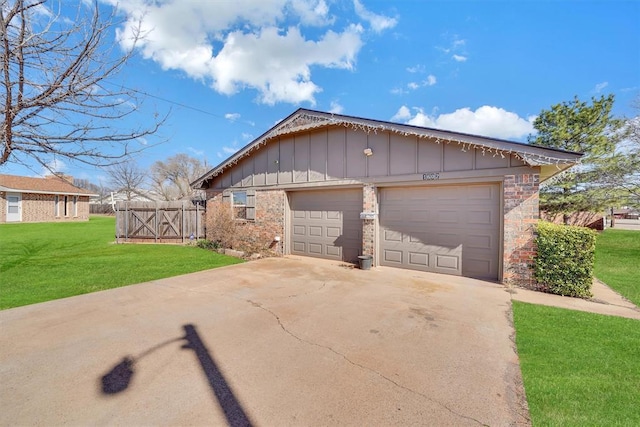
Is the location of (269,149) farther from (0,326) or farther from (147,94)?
(0,326)

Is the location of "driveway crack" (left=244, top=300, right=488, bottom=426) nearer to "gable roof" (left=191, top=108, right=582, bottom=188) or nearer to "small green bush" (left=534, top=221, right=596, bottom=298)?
"small green bush" (left=534, top=221, right=596, bottom=298)

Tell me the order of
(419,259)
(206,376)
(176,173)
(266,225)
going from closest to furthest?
(206,376) < (419,259) < (266,225) < (176,173)

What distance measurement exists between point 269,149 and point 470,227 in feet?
23.6

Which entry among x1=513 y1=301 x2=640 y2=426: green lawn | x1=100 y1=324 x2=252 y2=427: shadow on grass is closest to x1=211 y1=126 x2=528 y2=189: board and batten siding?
x1=513 y1=301 x2=640 y2=426: green lawn

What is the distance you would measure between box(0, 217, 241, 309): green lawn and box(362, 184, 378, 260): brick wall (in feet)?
14.0

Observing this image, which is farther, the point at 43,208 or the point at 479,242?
the point at 43,208

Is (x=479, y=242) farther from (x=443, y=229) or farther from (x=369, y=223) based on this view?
(x=369, y=223)

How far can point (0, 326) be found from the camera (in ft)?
12.3

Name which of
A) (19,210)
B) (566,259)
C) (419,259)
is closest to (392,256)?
(419,259)

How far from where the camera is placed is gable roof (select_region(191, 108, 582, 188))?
5516 millimetres

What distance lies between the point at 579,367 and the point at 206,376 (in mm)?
3830

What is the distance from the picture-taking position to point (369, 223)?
26.2 feet

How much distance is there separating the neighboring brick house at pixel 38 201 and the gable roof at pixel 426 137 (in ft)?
70.1

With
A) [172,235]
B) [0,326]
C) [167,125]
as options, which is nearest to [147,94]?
[167,125]
